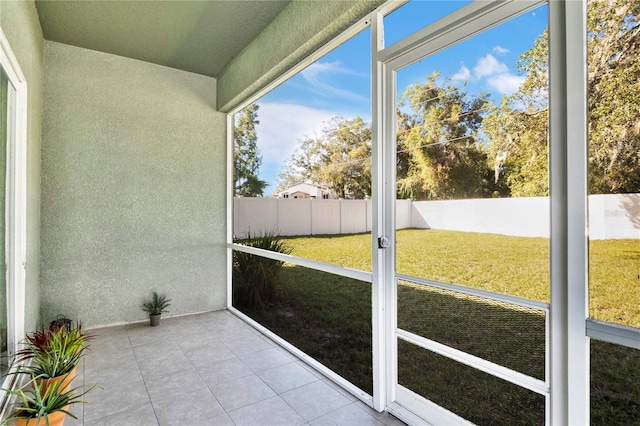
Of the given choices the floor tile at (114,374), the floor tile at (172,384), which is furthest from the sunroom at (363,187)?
the floor tile at (172,384)

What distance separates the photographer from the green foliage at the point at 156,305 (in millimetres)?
4059

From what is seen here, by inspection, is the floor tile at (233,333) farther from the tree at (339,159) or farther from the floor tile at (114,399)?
the tree at (339,159)

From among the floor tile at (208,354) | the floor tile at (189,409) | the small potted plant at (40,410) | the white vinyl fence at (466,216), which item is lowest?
the floor tile at (189,409)

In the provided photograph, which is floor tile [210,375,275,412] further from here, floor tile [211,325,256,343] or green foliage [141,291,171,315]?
green foliage [141,291,171,315]

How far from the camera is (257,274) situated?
4395mm

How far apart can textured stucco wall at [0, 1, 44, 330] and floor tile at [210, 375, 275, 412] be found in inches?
68.4

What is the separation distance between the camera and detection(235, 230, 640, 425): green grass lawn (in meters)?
1.30

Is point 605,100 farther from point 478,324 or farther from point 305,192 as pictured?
point 305,192

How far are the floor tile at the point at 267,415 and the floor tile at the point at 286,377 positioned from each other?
18 cm

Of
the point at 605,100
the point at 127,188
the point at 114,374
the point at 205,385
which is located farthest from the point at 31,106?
the point at 605,100

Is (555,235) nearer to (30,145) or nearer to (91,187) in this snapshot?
(30,145)

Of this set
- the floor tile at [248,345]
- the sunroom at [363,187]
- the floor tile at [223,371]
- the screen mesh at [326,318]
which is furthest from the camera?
the floor tile at [248,345]

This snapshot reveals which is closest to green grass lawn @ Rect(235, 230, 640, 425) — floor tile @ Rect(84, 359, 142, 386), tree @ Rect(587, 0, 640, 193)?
tree @ Rect(587, 0, 640, 193)

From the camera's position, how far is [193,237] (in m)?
4.46
